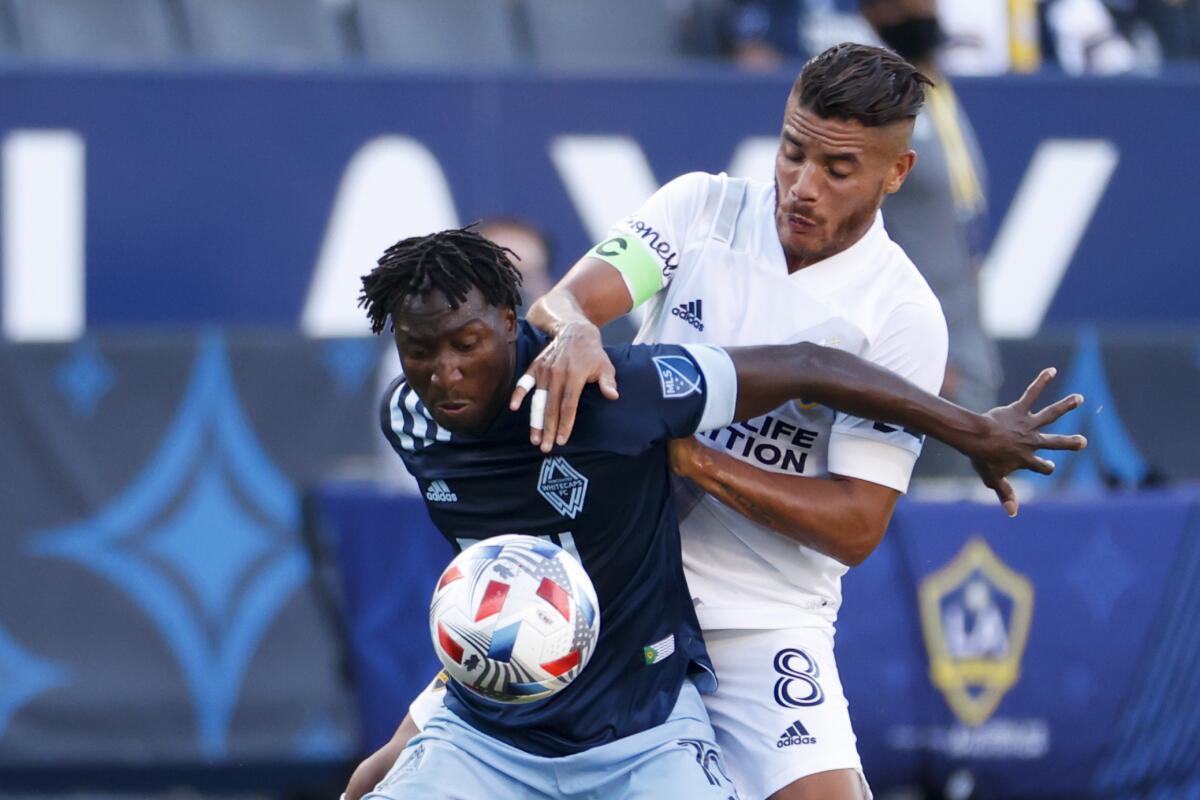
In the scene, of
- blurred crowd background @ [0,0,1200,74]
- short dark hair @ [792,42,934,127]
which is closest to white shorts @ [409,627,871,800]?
short dark hair @ [792,42,934,127]

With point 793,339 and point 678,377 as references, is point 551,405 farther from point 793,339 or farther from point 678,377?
point 793,339

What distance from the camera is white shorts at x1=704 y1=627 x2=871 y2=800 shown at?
4418 mm

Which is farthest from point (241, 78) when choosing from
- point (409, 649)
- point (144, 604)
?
point (409, 649)

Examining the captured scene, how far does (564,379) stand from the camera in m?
3.94

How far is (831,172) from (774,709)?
1.21 m

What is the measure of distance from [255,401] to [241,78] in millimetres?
1689

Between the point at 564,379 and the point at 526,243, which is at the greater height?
the point at 564,379

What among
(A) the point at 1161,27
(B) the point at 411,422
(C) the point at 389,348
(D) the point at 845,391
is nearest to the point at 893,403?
(D) the point at 845,391

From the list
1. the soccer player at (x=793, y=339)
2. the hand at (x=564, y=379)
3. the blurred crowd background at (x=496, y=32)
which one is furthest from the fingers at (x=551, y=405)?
the blurred crowd background at (x=496, y=32)

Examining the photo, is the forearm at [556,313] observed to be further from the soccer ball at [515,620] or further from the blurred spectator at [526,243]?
the blurred spectator at [526,243]

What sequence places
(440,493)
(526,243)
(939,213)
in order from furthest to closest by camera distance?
(526,243), (939,213), (440,493)

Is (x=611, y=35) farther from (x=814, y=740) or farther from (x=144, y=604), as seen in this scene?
(x=814, y=740)

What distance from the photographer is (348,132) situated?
8898 millimetres

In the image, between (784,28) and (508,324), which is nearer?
(508,324)
